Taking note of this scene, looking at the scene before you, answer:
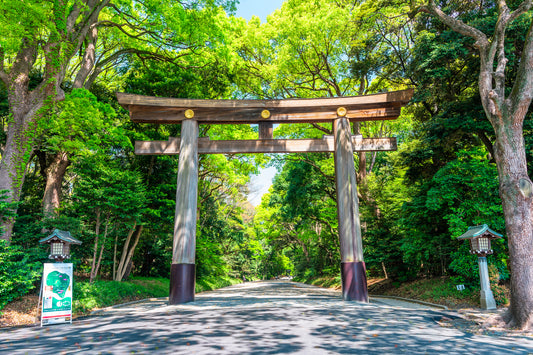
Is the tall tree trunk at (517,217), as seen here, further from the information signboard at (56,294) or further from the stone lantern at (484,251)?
the information signboard at (56,294)

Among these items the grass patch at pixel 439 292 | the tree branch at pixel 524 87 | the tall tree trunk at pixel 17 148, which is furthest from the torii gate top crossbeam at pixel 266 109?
the grass patch at pixel 439 292

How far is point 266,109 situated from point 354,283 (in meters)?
5.50

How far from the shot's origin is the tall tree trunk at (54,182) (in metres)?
11.2

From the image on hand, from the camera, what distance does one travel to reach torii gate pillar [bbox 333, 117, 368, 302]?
27.6 ft

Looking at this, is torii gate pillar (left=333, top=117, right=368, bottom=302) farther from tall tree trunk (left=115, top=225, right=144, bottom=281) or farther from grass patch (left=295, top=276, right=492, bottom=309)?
tall tree trunk (left=115, top=225, right=144, bottom=281)

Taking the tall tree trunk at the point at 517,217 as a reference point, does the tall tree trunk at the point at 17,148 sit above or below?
above

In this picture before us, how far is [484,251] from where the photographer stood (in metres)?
8.58

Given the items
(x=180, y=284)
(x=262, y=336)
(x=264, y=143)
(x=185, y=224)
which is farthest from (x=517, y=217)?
(x=180, y=284)

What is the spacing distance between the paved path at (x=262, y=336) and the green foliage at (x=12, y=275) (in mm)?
1730

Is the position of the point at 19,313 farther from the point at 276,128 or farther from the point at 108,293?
the point at 276,128

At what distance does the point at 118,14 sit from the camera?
460 inches

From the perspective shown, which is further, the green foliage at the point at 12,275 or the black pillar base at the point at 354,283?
the black pillar base at the point at 354,283

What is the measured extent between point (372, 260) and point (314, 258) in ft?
47.9

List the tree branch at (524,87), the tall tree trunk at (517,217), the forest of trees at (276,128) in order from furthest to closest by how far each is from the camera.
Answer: the forest of trees at (276,128) < the tree branch at (524,87) < the tall tree trunk at (517,217)
